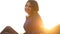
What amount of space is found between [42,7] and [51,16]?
0.13 meters

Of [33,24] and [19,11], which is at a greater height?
[19,11]

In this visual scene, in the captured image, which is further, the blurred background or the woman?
the blurred background

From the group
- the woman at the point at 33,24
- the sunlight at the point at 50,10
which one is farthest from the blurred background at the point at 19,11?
the woman at the point at 33,24

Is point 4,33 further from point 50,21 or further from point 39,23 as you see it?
point 50,21

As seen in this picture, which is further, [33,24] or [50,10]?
[50,10]

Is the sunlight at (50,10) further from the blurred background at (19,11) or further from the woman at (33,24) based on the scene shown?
the woman at (33,24)

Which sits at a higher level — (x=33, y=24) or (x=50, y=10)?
(x=50, y=10)

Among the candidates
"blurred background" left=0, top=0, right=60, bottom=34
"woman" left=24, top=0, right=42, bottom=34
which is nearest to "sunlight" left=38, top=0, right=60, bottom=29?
"blurred background" left=0, top=0, right=60, bottom=34

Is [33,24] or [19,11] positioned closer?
[33,24]

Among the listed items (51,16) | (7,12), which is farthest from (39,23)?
(7,12)

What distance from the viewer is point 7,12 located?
1499 millimetres

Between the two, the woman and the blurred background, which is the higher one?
the blurred background

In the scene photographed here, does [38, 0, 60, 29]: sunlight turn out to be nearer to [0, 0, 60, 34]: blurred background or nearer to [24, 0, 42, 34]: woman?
[0, 0, 60, 34]: blurred background

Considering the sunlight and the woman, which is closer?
the woman
